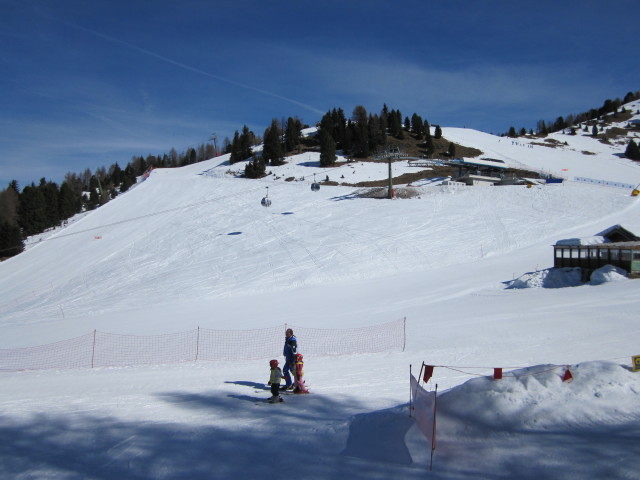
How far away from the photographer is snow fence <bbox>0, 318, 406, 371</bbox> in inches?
575

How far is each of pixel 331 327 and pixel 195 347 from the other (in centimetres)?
529

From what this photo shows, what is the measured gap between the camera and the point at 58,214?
75688 millimetres

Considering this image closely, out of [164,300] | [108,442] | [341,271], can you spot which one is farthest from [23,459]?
[341,271]

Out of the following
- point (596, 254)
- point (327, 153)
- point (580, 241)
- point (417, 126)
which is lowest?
point (596, 254)

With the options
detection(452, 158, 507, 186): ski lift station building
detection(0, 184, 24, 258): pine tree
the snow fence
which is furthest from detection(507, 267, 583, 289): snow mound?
detection(0, 184, 24, 258): pine tree

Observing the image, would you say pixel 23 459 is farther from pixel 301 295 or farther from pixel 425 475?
pixel 301 295

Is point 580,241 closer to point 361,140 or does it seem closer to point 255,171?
point 255,171

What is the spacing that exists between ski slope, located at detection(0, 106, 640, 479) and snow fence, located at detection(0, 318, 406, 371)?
83cm

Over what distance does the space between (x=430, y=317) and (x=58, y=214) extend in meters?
75.8

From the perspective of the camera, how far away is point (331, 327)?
17953 mm

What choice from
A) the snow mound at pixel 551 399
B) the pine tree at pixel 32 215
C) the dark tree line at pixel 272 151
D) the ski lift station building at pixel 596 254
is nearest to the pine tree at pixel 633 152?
the dark tree line at pixel 272 151

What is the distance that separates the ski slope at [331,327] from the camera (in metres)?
5.57

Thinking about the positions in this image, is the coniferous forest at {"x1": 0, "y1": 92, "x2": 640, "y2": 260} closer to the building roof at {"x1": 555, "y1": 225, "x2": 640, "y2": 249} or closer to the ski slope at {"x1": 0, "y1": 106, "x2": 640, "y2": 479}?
the ski slope at {"x1": 0, "y1": 106, "x2": 640, "y2": 479}

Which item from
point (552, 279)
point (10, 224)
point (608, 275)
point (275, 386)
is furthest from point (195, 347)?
point (10, 224)
